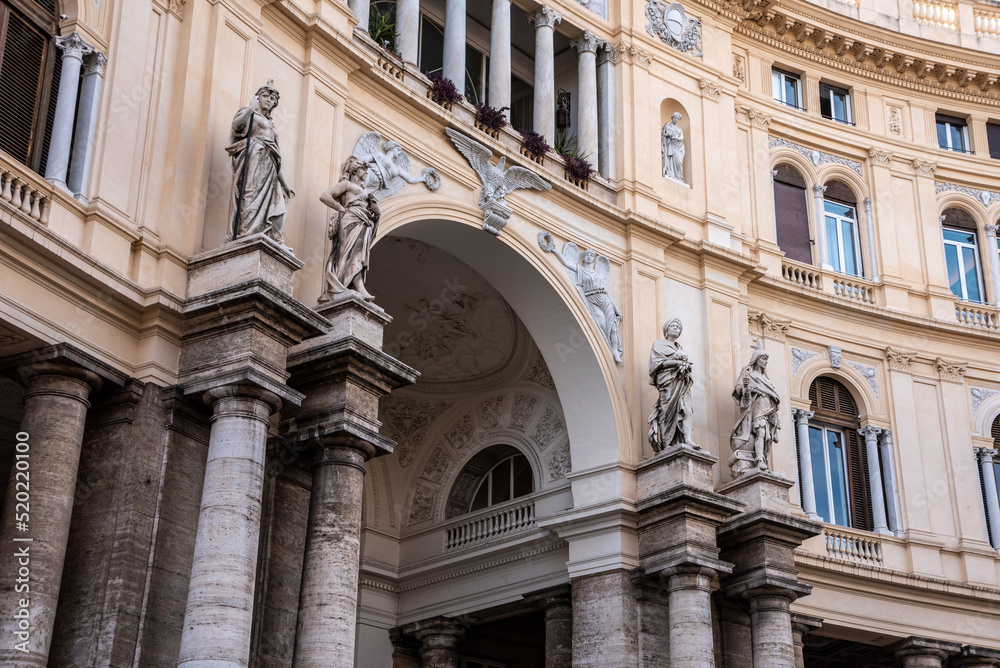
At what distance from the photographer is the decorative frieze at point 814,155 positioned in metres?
27.5

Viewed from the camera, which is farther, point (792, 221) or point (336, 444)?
point (792, 221)

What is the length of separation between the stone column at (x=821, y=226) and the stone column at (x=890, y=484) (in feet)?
12.2

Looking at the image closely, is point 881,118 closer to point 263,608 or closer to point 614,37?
point 614,37

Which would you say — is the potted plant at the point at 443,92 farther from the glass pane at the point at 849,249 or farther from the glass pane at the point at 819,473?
the glass pane at the point at 849,249

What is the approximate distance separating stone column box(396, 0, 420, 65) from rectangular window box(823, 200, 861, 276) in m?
10.8

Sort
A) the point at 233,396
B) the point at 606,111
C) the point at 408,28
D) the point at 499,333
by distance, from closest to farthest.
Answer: the point at 233,396 → the point at 408,28 → the point at 499,333 → the point at 606,111

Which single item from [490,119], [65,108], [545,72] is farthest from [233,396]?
[545,72]

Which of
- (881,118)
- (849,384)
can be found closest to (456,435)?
(849,384)

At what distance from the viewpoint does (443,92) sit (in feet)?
66.4

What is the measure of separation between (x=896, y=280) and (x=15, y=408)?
1797 centimetres

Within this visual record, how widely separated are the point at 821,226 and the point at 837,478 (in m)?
5.40

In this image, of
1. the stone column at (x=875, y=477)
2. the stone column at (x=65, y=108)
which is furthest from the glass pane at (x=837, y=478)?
the stone column at (x=65, y=108)

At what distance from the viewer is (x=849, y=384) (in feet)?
84.3

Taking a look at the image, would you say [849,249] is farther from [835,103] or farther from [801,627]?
[801,627]
